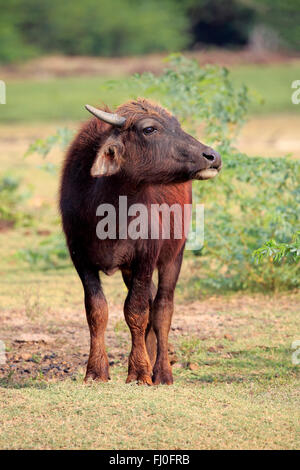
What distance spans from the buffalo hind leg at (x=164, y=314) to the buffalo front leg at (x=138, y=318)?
0.22 m

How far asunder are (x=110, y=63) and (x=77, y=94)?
5033mm

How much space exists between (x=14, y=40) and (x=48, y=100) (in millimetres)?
6147

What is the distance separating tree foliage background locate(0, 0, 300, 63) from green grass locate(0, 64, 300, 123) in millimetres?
2290

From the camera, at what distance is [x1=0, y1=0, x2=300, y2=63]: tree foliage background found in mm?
30969

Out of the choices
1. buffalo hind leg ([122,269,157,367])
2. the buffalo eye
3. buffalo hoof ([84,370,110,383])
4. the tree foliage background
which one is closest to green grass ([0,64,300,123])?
the tree foliage background

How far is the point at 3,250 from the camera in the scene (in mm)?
10703

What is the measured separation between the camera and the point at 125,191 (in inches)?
228

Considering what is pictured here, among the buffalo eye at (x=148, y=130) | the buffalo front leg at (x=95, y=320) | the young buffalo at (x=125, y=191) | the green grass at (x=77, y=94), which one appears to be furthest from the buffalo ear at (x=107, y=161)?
the green grass at (x=77, y=94)

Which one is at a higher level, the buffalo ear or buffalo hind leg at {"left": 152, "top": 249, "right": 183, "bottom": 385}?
the buffalo ear

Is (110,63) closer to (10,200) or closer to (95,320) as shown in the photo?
(10,200)

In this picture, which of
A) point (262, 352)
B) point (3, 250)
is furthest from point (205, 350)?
point (3, 250)

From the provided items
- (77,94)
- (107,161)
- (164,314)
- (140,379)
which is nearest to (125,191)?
(107,161)

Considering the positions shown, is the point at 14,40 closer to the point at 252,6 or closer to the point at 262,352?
the point at 252,6

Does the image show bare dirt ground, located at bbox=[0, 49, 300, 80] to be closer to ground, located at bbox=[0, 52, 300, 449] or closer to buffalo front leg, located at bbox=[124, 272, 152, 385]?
ground, located at bbox=[0, 52, 300, 449]
